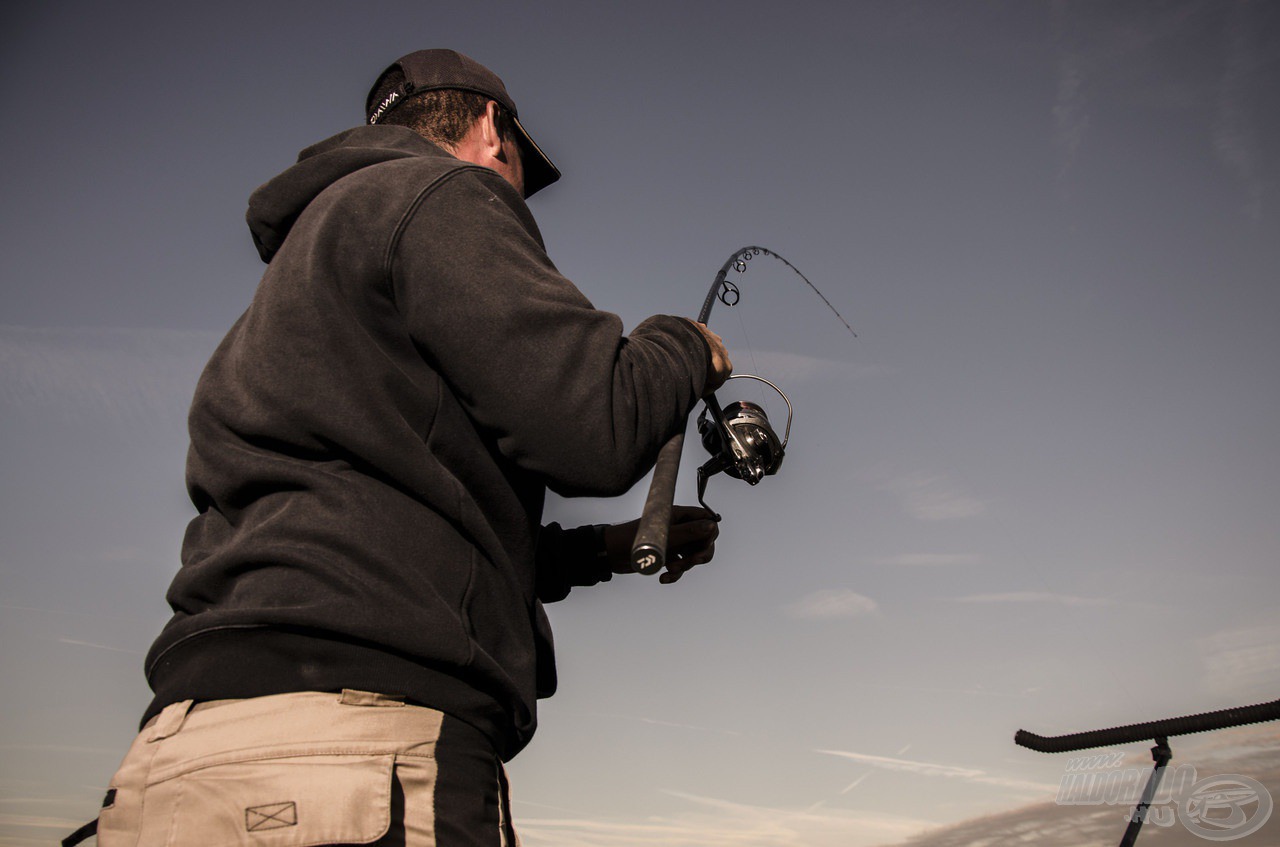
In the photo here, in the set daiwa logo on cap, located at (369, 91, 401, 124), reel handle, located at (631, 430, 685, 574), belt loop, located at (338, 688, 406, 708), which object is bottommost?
belt loop, located at (338, 688, 406, 708)

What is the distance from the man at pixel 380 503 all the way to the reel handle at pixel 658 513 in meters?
0.08

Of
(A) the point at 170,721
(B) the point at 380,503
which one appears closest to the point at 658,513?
(B) the point at 380,503

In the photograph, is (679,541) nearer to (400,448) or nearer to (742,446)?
(742,446)

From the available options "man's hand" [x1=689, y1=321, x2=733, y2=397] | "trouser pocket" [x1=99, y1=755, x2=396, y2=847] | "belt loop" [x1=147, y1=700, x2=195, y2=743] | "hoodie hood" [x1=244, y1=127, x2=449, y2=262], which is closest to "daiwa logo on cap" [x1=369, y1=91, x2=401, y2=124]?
"hoodie hood" [x1=244, y1=127, x2=449, y2=262]

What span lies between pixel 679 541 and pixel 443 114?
4.70 ft

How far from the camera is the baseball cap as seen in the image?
282 centimetres

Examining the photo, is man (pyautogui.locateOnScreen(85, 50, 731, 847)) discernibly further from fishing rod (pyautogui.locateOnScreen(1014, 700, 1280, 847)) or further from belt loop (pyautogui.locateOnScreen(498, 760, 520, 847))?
fishing rod (pyautogui.locateOnScreen(1014, 700, 1280, 847))

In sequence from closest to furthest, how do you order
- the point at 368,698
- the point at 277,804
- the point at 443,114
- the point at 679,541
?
1. the point at 277,804
2. the point at 368,698
3. the point at 443,114
4. the point at 679,541

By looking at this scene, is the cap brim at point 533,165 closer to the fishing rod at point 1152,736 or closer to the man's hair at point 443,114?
the man's hair at point 443,114

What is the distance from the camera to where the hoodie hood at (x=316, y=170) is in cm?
223

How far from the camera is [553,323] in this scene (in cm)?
194

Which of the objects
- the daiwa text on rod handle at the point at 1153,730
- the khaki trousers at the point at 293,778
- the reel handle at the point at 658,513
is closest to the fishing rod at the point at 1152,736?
the daiwa text on rod handle at the point at 1153,730

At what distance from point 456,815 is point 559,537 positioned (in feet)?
4.31

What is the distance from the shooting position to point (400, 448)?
6.07 feet
